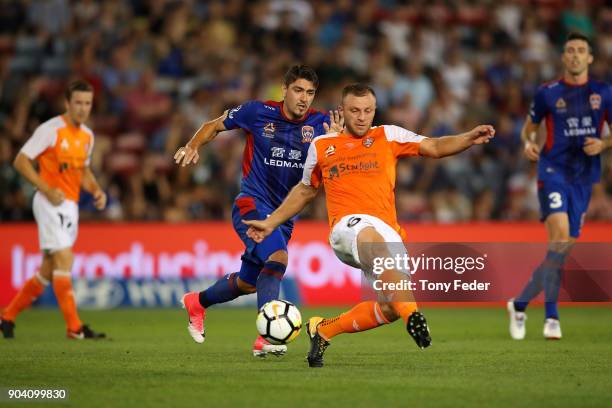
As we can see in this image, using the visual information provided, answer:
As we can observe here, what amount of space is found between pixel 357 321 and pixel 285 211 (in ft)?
3.25

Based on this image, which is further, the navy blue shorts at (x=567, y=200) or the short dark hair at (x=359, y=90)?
the navy blue shorts at (x=567, y=200)

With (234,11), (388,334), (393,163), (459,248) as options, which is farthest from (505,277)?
(393,163)

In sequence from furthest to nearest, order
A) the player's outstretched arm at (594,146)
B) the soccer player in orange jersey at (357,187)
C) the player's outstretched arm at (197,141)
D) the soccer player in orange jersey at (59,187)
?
the soccer player in orange jersey at (59,187) → the player's outstretched arm at (594,146) → the player's outstretched arm at (197,141) → the soccer player in orange jersey at (357,187)

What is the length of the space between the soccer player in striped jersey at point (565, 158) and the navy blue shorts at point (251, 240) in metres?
3.13

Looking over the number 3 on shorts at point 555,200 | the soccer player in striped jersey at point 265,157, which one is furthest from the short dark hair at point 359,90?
the number 3 on shorts at point 555,200

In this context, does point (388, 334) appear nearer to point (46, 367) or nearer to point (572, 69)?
point (572, 69)

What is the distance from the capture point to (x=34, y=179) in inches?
461

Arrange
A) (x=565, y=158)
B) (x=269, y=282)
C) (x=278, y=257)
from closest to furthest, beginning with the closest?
(x=269, y=282) < (x=278, y=257) < (x=565, y=158)

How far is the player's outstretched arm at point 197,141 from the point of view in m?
9.30

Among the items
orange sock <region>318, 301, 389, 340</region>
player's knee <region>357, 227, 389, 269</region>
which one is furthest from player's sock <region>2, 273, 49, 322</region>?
player's knee <region>357, 227, 389, 269</region>

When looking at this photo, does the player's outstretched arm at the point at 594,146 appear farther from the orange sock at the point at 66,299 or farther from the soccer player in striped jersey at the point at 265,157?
the orange sock at the point at 66,299

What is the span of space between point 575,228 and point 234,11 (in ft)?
34.0

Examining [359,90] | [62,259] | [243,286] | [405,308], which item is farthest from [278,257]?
[62,259]

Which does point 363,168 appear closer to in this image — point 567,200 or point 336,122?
point 336,122
